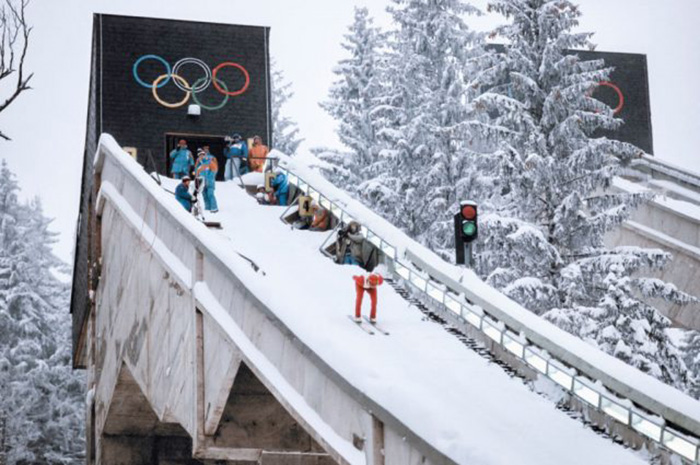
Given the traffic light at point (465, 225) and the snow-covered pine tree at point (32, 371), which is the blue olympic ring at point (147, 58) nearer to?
the snow-covered pine tree at point (32, 371)

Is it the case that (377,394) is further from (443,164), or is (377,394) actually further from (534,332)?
(443,164)

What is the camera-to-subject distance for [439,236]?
31422 mm

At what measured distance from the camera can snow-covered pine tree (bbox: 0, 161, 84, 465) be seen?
45406 millimetres

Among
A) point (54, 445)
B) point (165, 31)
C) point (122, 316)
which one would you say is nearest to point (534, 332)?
point (122, 316)

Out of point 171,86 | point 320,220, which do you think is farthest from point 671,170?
point 320,220

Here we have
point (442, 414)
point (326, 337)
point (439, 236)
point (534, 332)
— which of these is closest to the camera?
point (442, 414)

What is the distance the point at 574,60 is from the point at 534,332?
1320 cm

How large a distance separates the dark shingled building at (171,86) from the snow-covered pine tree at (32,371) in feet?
43.5

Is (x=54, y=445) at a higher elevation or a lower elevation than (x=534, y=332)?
lower

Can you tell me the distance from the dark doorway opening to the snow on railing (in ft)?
46.2

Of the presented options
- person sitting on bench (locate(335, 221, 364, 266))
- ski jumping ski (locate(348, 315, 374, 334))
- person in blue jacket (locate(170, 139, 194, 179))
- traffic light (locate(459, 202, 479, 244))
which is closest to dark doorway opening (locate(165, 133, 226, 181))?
person in blue jacket (locate(170, 139, 194, 179))

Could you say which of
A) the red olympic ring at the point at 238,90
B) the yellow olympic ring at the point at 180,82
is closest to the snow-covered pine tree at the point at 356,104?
the red olympic ring at the point at 238,90

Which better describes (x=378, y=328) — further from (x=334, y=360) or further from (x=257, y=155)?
(x=257, y=155)

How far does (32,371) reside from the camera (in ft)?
153
